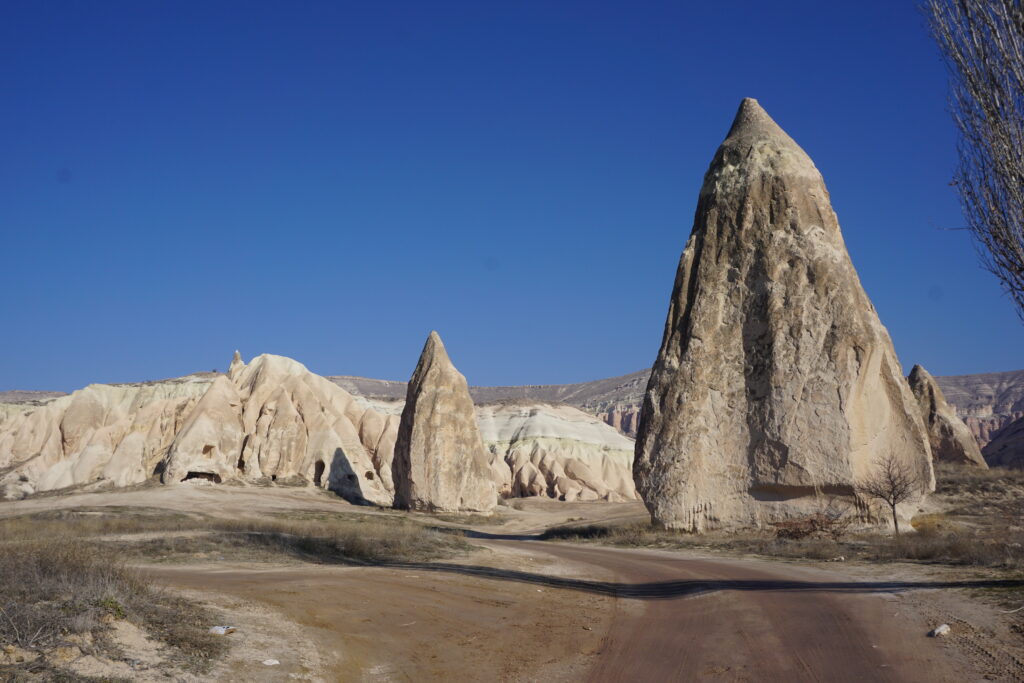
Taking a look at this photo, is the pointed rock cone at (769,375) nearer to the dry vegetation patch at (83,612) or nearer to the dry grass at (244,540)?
the dry grass at (244,540)

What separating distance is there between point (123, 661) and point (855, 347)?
674 inches

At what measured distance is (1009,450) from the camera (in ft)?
179

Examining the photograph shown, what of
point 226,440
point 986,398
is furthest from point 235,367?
point 986,398

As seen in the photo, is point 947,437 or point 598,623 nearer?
point 598,623

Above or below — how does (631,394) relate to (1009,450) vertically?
above

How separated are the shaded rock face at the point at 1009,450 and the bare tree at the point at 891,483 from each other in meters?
32.8

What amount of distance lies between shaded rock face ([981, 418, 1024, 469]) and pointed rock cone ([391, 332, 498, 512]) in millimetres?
30911

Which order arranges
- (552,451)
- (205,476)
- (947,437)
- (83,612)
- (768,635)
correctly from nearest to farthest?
(83,612) < (768,635) < (947,437) < (205,476) < (552,451)

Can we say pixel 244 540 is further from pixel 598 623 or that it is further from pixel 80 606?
pixel 80 606

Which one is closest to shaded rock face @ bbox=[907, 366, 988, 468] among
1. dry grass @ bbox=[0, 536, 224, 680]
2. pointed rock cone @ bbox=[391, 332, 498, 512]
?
pointed rock cone @ bbox=[391, 332, 498, 512]

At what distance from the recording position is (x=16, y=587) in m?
6.82

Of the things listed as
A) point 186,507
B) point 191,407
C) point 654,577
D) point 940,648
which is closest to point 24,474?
point 191,407

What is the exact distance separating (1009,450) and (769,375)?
146 feet

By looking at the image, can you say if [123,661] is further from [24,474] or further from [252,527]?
[24,474]
